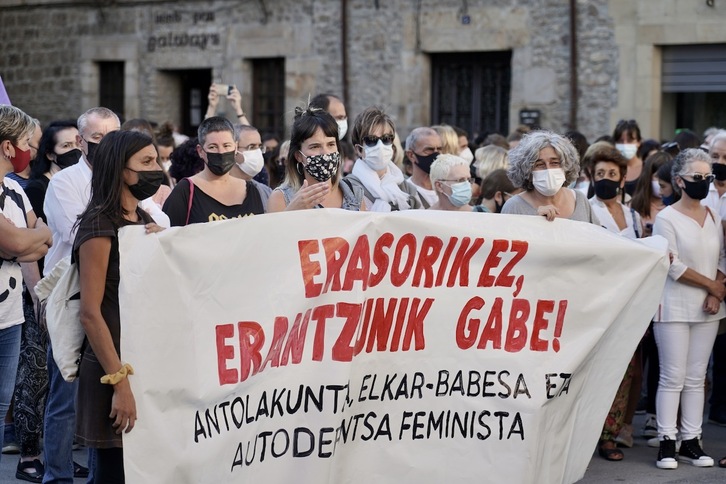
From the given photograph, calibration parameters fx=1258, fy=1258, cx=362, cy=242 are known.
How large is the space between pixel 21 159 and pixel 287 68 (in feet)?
49.0

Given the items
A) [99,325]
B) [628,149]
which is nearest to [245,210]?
[99,325]

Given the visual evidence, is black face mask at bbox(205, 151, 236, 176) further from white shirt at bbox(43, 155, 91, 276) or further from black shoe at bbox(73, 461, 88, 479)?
black shoe at bbox(73, 461, 88, 479)

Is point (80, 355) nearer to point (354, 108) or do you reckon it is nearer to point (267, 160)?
point (267, 160)

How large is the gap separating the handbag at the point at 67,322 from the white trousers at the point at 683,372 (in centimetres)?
368

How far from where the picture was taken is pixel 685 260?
7.35m

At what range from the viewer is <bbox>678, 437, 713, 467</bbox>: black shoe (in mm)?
7309

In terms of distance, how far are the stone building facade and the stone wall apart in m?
0.02

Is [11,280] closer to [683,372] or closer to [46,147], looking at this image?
[46,147]

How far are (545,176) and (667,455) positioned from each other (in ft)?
6.26

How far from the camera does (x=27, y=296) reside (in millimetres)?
7090

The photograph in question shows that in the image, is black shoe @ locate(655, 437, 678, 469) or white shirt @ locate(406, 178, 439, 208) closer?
black shoe @ locate(655, 437, 678, 469)

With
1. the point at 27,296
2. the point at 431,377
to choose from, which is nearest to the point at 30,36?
the point at 27,296

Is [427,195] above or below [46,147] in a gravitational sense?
below

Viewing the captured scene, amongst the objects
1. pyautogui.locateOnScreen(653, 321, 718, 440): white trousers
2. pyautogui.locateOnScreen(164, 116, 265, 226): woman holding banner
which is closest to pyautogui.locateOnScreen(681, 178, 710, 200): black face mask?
pyautogui.locateOnScreen(653, 321, 718, 440): white trousers
